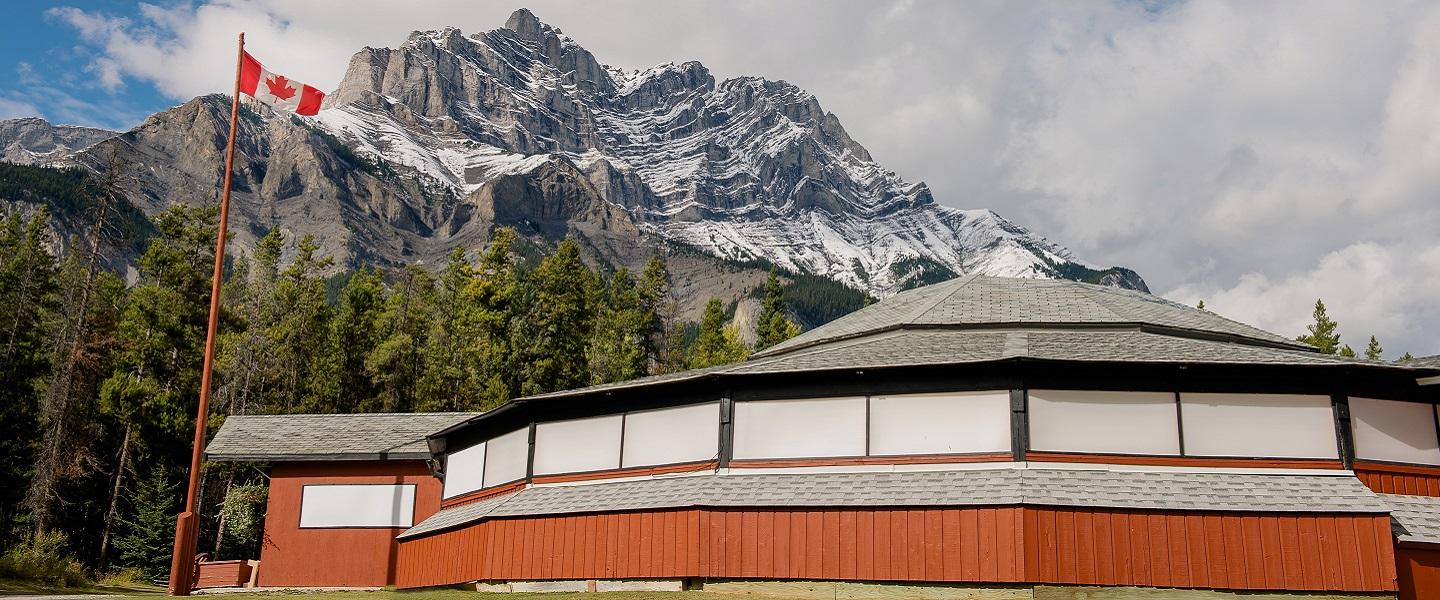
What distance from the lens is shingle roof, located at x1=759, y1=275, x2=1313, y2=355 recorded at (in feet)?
90.1

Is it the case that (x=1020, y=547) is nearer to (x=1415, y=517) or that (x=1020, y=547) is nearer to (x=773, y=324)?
(x=1415, y=517)

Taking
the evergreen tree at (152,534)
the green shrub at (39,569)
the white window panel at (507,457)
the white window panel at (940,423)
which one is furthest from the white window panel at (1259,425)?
the evergreen tree at (152,534)

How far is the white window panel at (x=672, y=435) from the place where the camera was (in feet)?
79.3

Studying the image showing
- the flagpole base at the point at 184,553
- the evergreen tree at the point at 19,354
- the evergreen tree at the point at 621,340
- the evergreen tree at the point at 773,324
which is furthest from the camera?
the evergreen tree at the point at 773,324

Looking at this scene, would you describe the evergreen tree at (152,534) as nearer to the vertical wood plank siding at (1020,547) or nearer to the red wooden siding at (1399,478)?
the vertical wood plank siding at (1020,547)

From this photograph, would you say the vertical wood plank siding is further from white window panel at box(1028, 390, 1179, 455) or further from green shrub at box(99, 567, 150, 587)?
green shrub at box(99, 567, 150, 587)

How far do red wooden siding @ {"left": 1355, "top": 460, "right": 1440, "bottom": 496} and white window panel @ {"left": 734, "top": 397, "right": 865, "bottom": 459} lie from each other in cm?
953

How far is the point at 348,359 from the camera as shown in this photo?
65938mm

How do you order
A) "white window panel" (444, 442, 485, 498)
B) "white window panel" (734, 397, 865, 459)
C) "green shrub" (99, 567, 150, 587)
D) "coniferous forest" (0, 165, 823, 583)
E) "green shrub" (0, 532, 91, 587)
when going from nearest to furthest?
1. "white window panel" (734, 397, 865, 459)
2. "white window panel" (444, 442, 485, 498)
3. "green shrub" (0, 532, 91, 587)
4. "green shrub" (99, 567, 150, 587)
5. "coniferous forest" (0, 165, 823, 583)

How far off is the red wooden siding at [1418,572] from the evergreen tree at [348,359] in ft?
177

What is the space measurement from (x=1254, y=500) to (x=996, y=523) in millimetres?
4626

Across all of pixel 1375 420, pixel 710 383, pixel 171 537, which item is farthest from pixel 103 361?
pixel 1375 420

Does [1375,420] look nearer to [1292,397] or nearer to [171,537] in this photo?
[1292,397]

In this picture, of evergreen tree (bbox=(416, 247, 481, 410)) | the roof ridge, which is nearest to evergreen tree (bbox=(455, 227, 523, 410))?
evergreen tree (bbox=(416, 247, 481, 410))
